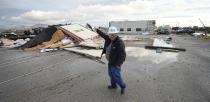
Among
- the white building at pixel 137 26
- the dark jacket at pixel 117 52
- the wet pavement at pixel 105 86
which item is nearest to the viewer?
the dark jacket at pixel 117 52

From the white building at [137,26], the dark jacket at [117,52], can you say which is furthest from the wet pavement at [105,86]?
the white building at [137,26]

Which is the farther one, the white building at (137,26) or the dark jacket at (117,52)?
the white building at (137,26)

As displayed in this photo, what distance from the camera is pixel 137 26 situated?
30.9m

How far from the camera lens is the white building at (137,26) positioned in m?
29.2

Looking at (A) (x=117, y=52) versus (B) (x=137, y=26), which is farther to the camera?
(B) (x=137, y=26)

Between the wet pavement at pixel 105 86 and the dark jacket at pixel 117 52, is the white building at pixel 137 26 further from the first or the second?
the dark jacket at pixel 117 52

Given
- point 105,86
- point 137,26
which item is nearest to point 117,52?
point 105,86

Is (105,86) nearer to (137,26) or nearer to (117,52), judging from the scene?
(117,52)

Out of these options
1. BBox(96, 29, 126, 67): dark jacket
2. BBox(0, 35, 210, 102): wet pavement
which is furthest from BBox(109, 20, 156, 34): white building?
BBox(96, 29, 126, 67): dark jacket

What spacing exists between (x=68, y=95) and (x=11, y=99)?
1409mm

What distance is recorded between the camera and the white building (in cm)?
2916

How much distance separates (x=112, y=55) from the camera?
8.68 feet

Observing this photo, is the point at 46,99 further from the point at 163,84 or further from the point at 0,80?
the point at 163,84

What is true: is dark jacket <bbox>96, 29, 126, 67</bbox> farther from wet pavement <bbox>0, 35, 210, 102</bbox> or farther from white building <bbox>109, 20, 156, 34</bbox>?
white building <bbox>109, 20, 156, 34</bbox>
